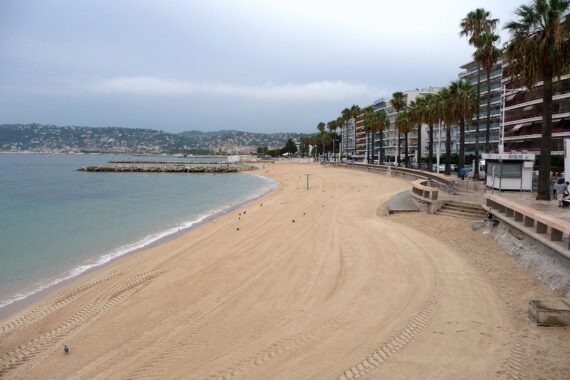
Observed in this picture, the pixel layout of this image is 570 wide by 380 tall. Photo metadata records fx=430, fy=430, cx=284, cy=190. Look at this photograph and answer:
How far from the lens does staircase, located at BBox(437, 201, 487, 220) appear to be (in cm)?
1797

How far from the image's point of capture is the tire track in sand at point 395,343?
6.40 meters

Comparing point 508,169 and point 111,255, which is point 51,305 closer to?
point 111,255

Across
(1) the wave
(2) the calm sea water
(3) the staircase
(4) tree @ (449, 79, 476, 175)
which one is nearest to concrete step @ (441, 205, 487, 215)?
(3) the staircase

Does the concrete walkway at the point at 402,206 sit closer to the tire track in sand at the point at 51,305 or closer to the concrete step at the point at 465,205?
the concrete step at the point at 465,205

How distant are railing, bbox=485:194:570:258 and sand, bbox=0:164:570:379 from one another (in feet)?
4.05

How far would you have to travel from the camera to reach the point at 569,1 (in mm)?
18078

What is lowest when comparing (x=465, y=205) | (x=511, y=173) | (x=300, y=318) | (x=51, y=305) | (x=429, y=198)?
(x=51, y=305)

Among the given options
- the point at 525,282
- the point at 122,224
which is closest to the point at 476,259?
the point at 525,282

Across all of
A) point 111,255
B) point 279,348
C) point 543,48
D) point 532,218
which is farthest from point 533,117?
point 279,348

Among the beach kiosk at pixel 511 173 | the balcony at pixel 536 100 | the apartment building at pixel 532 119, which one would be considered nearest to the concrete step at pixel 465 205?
the beach kiosk at pixel 511 173

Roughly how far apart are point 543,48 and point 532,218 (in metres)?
9.41

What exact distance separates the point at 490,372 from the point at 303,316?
141 inches

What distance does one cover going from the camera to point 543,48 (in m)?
18.0

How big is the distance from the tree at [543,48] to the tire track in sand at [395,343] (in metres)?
13.2
